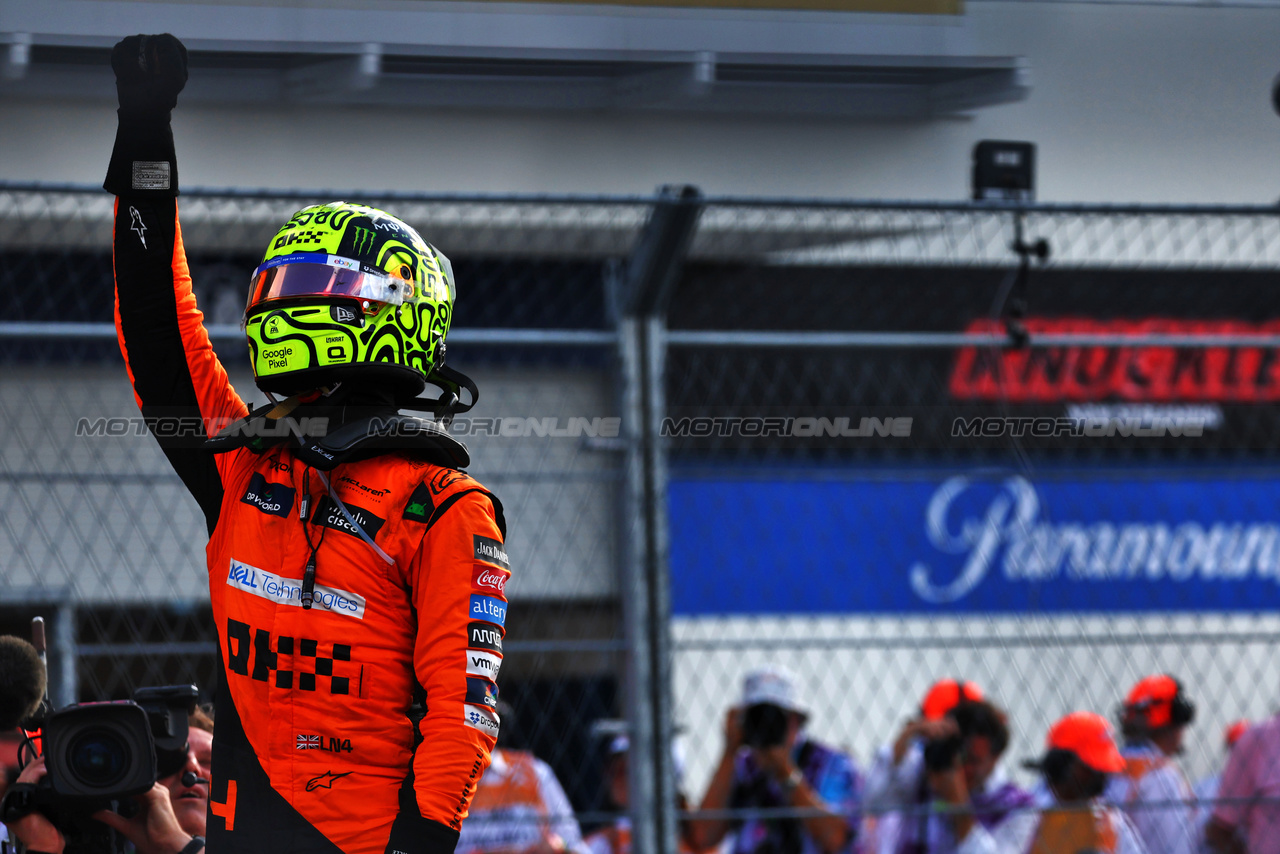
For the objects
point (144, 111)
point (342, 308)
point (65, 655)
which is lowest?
point (65, 655)

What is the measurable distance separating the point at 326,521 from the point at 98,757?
533 mm

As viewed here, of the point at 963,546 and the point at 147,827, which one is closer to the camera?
the point at 147,827

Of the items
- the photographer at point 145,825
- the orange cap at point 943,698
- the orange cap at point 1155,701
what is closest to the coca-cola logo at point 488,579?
the photographer at point 145,825

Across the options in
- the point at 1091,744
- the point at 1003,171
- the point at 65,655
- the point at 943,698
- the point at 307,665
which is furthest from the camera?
the point at 943,698

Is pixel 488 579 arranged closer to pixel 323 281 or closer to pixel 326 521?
pixel 326 521

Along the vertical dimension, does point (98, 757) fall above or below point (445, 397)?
below

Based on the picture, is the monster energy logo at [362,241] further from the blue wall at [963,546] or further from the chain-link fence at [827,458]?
the blue wall at [963,546]

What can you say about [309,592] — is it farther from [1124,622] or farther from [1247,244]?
[1247,244]

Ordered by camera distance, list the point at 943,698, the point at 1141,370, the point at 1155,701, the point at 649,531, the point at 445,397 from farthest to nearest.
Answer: the point at 1141,370
the point at 943,698
the point at 1155,701
the point at 649,531
the point at 445,397

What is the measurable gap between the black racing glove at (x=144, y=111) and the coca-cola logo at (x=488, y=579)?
0.78 m

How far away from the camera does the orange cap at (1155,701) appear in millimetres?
4750

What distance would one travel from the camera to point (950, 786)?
4211 millimetres

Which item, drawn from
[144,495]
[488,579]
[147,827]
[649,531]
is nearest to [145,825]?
[147,827]

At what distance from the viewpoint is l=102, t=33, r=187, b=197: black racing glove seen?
212 cm
